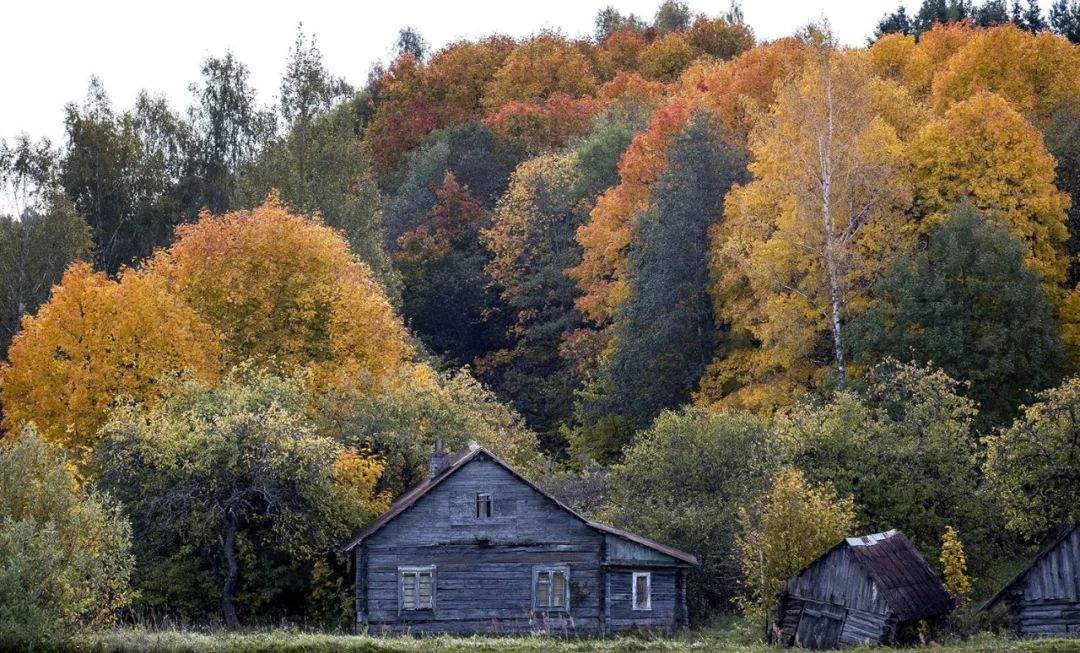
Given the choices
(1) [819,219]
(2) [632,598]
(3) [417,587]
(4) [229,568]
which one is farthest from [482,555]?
(1) [819,219]

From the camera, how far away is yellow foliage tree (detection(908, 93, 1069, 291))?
5925 centimetres

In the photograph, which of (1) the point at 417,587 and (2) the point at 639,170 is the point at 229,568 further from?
(2) the point at 639,170

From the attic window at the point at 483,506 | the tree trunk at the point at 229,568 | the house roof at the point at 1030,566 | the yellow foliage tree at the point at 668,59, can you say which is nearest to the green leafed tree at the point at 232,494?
the tree trunk at the point at 229,568

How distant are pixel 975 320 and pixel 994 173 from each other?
7.05 meters

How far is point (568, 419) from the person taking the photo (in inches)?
2980

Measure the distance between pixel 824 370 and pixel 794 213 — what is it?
6.11m

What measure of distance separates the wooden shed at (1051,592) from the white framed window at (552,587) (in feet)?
43.8

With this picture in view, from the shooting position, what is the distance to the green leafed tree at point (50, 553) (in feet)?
116

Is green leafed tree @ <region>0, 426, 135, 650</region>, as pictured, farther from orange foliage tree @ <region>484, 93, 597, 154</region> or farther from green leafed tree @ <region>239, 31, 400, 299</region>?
orange foliage tree @ <region>484, 93, 597, 154</region>

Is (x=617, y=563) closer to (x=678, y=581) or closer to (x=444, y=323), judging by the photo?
(x=678, y=581)

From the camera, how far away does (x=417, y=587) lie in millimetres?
46781

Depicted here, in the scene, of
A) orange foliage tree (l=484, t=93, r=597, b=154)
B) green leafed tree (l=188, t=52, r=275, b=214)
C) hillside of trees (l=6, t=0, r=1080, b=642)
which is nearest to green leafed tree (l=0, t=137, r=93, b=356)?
hillside of trees (l=6, t=0, r=1080, b=642)

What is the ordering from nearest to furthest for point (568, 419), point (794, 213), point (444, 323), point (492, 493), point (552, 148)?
point (492, 493)
point (794, 213)
point (568, 419)
point (444, 323)
point (552, 148)

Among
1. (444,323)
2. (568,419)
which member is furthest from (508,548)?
(444,323)
